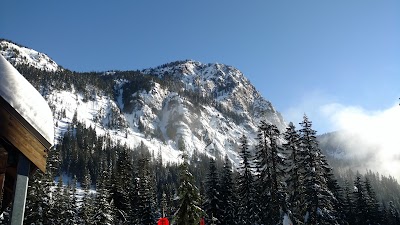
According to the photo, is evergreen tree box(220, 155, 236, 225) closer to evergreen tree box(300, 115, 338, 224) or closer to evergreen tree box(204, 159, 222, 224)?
evergreen tree box(204, 159, 222, 224)

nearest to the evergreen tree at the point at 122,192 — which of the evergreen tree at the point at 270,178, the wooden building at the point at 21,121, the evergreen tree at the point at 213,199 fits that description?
the evergreen tree at the point at 213,199

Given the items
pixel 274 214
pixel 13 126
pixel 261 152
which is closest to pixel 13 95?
pixel 13 126

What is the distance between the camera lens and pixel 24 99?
3631 millimetres

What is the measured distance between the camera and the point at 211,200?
4184 centimetres

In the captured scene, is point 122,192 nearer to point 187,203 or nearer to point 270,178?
point 187,203

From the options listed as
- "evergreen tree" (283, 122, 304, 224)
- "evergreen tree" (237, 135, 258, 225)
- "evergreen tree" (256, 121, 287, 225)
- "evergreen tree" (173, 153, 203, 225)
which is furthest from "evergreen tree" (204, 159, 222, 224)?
"evergreen tree" (173, 153, 203, 225)

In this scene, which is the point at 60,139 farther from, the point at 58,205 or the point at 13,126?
the point at 13,126

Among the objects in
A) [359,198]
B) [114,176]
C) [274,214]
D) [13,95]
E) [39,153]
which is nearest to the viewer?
[13,95]

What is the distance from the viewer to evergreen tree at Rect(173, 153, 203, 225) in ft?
91.0

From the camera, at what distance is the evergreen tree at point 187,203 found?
91.0ft

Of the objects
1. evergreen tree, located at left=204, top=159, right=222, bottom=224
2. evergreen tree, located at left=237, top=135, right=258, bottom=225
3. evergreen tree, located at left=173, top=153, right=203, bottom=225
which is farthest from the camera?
evergreen tree, located at left=204, top=159, right=222, bottom=224

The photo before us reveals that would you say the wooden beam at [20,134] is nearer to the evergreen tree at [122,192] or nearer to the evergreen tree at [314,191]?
the evergreen tree at [314,191]

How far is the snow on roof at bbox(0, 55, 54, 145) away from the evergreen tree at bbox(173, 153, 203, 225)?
78.7 ft

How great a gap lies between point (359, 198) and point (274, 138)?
2666 centimetres
